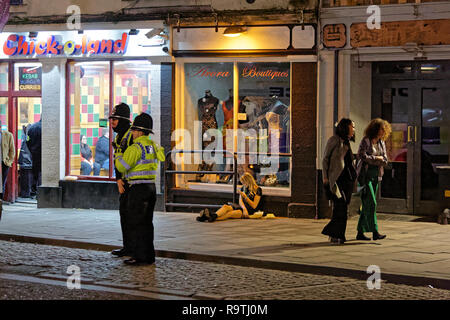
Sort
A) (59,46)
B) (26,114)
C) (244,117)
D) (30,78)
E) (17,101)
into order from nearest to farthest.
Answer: (244,117)
(59,46)
(30,78)
(17,101)
(26,114)

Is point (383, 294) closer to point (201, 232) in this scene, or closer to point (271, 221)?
point (201, 232)

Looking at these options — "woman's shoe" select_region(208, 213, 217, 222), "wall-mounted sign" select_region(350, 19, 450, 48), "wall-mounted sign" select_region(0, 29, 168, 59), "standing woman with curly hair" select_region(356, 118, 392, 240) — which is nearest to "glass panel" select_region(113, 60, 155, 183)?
"wall-mounted sign" select_region(0, 29, 168, 59)

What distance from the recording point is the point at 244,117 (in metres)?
15.9

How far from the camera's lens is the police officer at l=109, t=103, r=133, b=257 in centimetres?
1039

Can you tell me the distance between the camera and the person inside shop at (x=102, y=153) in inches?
669

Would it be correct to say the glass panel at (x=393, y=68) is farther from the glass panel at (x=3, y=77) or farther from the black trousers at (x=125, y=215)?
the glass panel at (x=3, y=77)

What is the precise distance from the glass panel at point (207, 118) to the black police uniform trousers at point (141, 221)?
5781 mm

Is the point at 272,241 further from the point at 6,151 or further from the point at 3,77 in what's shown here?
the point at 3,77

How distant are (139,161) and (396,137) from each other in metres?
6.53

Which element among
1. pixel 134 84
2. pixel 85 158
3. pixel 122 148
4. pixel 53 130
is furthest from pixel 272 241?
pixel 53 130

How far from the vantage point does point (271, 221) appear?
14609 millimetres

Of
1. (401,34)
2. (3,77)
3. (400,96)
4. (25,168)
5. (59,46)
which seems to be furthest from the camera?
(25,168)

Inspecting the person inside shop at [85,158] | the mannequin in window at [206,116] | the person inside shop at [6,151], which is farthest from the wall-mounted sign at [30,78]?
the mannequin in window at [206,116]
